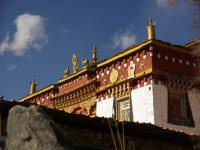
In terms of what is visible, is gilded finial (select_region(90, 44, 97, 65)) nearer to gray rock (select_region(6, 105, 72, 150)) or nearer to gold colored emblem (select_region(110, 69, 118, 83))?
gold colored emblem (select_region(110, 69, 118, 83))

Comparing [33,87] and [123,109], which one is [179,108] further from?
[33,87]

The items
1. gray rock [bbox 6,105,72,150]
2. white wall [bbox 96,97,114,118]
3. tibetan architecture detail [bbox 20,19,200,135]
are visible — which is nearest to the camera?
gray rock [bbox 6,105,72,150]

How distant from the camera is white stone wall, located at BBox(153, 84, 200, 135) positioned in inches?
573

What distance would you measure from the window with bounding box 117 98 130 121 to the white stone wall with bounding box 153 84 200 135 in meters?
1.55

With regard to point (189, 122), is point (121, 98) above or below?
above

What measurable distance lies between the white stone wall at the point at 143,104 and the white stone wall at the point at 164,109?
18 centimetres

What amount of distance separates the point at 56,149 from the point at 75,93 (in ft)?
47.7

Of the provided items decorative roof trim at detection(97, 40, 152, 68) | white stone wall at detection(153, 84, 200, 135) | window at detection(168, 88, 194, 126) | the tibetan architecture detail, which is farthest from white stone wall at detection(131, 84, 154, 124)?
decorative roof trim at detection(97, 40, 152, 68)

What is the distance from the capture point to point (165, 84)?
49.7 feet

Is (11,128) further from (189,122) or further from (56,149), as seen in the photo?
(189,122)

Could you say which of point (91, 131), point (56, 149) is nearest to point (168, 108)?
point (91, 131)

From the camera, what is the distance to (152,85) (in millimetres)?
14836

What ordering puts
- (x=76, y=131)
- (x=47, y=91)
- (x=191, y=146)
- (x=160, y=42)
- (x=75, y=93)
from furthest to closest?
(x=47, y=91) → (x=75, y=93) → (x=160, y=42) → (x=191, y=146) → (x=76, y=131)

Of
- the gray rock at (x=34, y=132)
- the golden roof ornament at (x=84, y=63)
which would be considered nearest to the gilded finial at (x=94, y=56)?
the golden roof ornament at (x=84, y=63)
